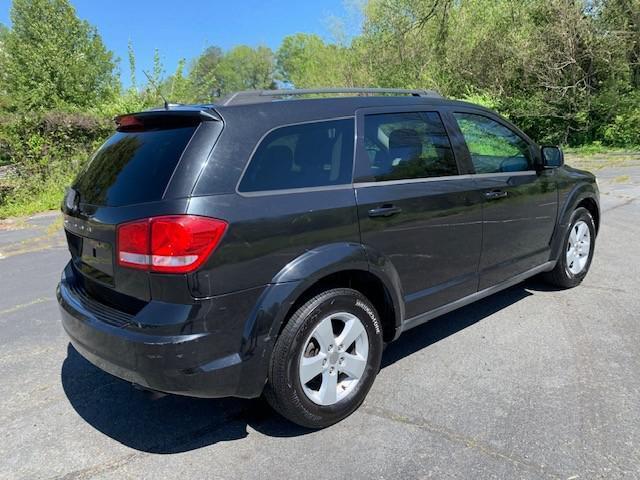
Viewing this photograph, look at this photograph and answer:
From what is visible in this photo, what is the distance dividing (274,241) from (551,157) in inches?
115

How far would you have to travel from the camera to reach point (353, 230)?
292cm

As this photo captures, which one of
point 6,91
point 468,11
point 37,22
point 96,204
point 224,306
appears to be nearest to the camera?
point 224,306

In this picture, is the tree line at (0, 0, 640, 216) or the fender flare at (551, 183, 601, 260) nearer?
the fender flare at (551, 183, 601, 260)

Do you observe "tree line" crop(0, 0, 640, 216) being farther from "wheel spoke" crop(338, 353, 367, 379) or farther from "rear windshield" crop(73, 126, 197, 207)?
"wheel spoke" crop(338, 353, 367, 379)

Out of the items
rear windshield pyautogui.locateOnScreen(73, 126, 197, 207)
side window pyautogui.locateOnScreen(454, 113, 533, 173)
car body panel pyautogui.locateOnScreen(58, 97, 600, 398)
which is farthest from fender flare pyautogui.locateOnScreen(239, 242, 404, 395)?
side window pyautogui.locateOnScreen(454, 113, 533, 173)

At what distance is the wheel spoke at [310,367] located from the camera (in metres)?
2.75

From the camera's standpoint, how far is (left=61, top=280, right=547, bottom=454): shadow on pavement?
288 centimetres

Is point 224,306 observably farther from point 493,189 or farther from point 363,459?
point 493,189

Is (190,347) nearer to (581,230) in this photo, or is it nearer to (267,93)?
(267,93)

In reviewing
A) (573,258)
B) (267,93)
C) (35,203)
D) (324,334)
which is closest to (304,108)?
(267,93)

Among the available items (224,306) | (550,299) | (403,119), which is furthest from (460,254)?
(224,306)

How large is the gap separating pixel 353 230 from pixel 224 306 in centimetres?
87

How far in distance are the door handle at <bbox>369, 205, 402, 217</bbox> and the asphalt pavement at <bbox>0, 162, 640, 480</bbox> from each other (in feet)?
3.61

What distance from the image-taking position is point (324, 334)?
9.29 feet
